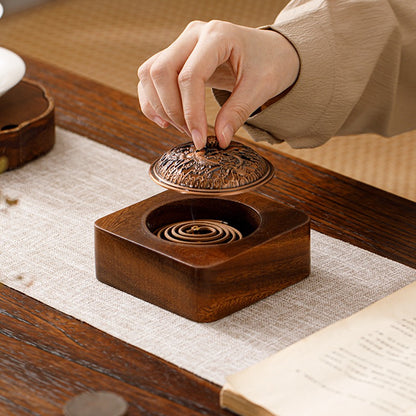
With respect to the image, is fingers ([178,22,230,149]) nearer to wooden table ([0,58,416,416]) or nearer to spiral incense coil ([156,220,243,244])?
spiral incense coil ([156,220,243,244])

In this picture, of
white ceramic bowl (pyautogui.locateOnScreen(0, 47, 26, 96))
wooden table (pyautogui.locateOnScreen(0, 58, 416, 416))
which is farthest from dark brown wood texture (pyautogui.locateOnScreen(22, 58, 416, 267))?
white ceramic bowl (pyautogui.locateOnScreen(0, 47, 26, 96))

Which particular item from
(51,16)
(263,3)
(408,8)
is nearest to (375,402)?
(408,8)

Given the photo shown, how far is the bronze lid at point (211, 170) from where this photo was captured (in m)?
0.84

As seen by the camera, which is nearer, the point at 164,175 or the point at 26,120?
the point at 164,175

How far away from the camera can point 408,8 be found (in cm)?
109

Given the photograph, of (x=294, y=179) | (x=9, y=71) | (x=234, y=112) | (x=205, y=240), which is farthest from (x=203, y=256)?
(x=9, y=71)

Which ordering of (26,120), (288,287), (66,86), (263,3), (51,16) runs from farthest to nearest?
1. (263,3)
2. (51,16)
3. (66,86)
4. (26,120)
5. (288,287)

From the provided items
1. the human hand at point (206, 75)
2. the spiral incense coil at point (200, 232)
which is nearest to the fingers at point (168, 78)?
the human hand at point (206, 75)

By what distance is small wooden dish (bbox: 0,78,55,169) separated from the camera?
115 cm

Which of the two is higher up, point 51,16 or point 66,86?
point 66,86

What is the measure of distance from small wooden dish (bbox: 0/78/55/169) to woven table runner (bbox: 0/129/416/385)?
3 cm

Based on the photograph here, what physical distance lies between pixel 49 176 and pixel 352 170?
2.75 ft

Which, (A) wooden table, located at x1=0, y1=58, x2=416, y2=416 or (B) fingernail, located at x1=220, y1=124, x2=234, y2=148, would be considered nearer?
(A) wooden table, located at x1=0, y1=58, x2=416, y2=416

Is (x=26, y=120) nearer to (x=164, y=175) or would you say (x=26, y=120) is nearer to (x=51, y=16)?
(x=164, y=175)
